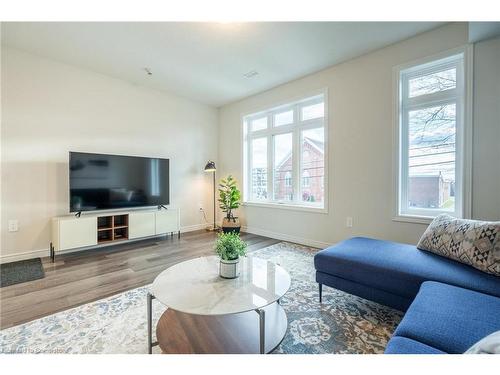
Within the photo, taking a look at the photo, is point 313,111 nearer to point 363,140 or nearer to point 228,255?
point 363,140

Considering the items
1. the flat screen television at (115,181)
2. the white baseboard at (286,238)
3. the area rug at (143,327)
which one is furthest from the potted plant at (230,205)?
the area rug at (143,327)

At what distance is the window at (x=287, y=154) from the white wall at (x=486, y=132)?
65.6 inches

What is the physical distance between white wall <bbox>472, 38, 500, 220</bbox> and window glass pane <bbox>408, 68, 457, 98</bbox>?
0.83 feet

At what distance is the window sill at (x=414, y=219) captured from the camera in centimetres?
262

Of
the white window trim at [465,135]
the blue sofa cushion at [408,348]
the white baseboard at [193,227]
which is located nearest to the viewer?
the blue sofa cushion at [408,348]

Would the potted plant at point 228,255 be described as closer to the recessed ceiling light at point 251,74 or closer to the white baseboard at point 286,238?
the white baseboard at point 286,238

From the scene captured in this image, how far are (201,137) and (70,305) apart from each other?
370 centimetres

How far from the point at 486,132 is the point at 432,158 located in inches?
19.8

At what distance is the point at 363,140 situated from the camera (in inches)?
123

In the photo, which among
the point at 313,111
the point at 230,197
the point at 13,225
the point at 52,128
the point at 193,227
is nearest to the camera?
the point at 13,225

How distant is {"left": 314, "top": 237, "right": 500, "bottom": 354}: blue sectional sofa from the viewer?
0.98 m

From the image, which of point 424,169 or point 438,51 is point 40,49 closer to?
point 438,51

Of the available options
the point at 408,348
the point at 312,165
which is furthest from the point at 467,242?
the point at 312,165

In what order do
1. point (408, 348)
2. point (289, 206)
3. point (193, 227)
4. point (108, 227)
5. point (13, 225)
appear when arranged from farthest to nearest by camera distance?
point (193, 227) → point (289, 206) → point (108, 227) → point (13, 225) → point (408, 348)
